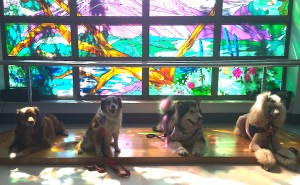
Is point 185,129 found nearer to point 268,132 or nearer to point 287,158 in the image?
point 268,132

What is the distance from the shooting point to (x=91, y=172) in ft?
8.64

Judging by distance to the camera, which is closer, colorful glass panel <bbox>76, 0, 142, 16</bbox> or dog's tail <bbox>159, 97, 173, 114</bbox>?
dog's tail <bbox>159, 97, 173, 114</bbox>

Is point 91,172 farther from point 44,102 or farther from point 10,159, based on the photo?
point 44,102

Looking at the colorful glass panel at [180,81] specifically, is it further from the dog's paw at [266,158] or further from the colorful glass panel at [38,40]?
the dog's paw at [266,158]

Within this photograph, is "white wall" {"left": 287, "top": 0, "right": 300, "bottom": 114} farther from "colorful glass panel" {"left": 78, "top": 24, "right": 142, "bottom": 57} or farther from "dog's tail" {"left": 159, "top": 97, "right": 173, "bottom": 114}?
"colorful glass panel" {"left": 78, "top": 24, "right": 142, "bottom": 57}

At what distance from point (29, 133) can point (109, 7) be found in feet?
6.96

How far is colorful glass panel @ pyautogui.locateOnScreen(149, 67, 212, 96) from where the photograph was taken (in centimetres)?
433

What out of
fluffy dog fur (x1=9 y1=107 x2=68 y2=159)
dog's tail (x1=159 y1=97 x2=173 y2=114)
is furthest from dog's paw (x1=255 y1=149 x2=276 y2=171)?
fluffy dog fur (x1=9 y1=107 x2=68 y2=159)

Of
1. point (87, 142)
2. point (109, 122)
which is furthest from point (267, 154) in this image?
point (87, 142)

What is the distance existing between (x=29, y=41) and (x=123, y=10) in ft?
4.56

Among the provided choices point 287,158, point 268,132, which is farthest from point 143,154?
point 287,158

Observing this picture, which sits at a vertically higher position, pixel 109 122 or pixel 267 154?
pixel 109 122

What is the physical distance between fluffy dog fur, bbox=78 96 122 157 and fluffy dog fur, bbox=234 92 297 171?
1.32 meters

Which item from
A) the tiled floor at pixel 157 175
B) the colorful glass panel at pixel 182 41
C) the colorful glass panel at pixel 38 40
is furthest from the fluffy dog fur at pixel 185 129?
the colorful glass panel at pixel 38 40
